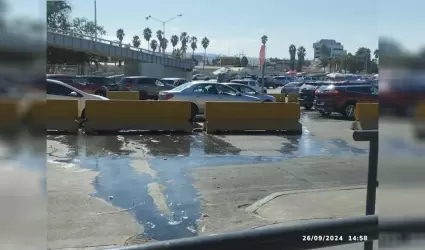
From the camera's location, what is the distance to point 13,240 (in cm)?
238

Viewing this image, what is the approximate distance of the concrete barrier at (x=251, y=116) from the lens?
12906mm

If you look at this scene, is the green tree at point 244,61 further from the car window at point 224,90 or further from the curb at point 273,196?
the curb at point 273,196

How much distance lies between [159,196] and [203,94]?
10303 millimetres

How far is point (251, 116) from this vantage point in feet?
42.9

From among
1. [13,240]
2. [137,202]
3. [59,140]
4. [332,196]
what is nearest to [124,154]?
[59,140]

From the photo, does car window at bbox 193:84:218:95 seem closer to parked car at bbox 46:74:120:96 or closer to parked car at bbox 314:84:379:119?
parked car at bbox 314:84:379:119

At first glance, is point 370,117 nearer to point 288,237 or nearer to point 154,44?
point 288,237

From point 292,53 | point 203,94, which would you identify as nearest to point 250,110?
point 203,94

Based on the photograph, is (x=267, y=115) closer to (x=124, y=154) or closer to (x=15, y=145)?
(x=124, y=154)

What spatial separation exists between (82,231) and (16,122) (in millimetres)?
3485

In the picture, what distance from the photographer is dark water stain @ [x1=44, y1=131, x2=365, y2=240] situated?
212 inches

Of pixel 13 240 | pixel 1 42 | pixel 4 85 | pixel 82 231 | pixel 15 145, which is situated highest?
pixel 1 42

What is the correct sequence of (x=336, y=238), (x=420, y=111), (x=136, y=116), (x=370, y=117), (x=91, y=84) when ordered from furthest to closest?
(x=91, y=84) < (x=136, y=116) < (x=370, y=117) < (x=336, y=238) < (x=420, y=111)

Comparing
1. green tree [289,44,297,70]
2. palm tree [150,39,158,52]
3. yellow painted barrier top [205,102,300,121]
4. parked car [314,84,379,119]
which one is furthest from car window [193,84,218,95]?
green tree [289,44,297,70]
